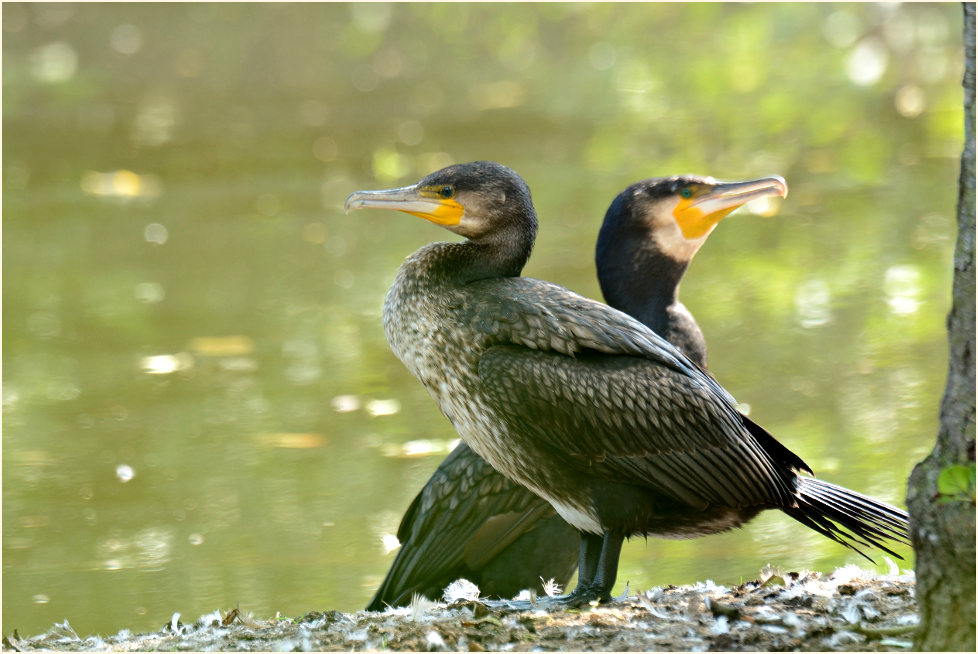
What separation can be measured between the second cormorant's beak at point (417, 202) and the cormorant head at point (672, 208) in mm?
870

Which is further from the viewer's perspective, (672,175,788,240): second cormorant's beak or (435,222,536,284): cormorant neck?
(672,175,788,240): second cormorant's beak

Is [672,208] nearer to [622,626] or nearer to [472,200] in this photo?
[472,200]

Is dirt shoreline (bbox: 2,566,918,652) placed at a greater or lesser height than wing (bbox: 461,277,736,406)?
lesser

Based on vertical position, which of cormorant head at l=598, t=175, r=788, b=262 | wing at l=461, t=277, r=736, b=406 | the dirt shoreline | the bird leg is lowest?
the dirt shoreline

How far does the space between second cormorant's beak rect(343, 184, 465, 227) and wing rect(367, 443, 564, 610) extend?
2.32ft

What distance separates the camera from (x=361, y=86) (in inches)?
453

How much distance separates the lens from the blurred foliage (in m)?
4.70

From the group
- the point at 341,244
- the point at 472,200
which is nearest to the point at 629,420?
the point at 472,200

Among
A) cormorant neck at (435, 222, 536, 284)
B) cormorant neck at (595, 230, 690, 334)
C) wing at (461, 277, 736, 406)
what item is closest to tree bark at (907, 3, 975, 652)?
wing at (461, 277, 736, 406)

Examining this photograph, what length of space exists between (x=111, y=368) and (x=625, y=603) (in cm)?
372

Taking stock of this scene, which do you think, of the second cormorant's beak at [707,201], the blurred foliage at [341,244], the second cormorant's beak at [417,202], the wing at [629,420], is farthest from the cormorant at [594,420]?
the second cormorant's beak at [707,201]

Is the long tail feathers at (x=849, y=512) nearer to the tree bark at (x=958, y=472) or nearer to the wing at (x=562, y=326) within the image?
the wing at (x=562, y=326)

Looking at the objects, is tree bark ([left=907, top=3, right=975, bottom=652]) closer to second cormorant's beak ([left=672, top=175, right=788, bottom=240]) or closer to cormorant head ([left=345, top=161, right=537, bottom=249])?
cormorant head ([left=345, top=161, right=537, bottom=249])

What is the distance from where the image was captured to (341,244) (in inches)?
312
